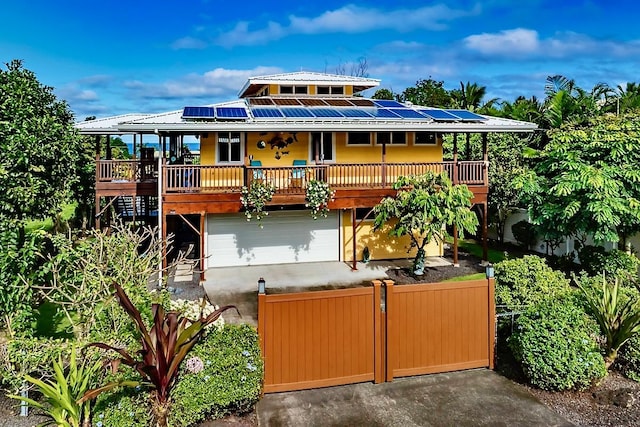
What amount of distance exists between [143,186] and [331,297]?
1086cm

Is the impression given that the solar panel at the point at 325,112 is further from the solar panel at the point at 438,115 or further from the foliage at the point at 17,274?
the foliage at the point at 17,274

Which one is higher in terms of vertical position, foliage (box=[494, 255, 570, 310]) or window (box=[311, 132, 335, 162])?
window (box=[311, 132, 335, 162])

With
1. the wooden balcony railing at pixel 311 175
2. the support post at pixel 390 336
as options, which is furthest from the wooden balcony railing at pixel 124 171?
the support post at pixel 390 336

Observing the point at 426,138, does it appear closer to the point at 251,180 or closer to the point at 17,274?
the point at 251,180

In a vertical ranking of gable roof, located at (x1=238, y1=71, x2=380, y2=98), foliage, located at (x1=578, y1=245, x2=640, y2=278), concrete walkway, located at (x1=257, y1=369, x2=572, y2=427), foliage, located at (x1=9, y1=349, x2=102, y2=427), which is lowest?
concrete walkway, located at (x1=257, y1=369, x2=572, y2=427)

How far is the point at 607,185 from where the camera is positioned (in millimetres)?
11844

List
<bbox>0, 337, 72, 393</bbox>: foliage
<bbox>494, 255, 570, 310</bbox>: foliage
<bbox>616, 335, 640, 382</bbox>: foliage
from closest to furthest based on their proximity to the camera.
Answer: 1. <bbox>0, 337, 72, 393</bbox>: foliage
2. <bbox>616, 335, 640, 382</bbox>: foliage
3. <bbox>494, 255, 570, 310</bbox>: foliage

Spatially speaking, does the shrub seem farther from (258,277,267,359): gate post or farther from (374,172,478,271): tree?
(374,172,478,271): tree

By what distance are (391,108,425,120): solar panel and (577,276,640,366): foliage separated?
33.6 feet

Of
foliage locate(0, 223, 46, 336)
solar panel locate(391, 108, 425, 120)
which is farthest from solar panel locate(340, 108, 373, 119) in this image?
foliage locate(0, 223, 46, 336)

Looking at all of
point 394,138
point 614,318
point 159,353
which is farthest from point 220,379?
point 394,138

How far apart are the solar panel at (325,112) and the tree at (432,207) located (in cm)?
381

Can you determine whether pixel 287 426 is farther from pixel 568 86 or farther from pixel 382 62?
pixel 382 62

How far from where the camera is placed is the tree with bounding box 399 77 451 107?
36406 mm
